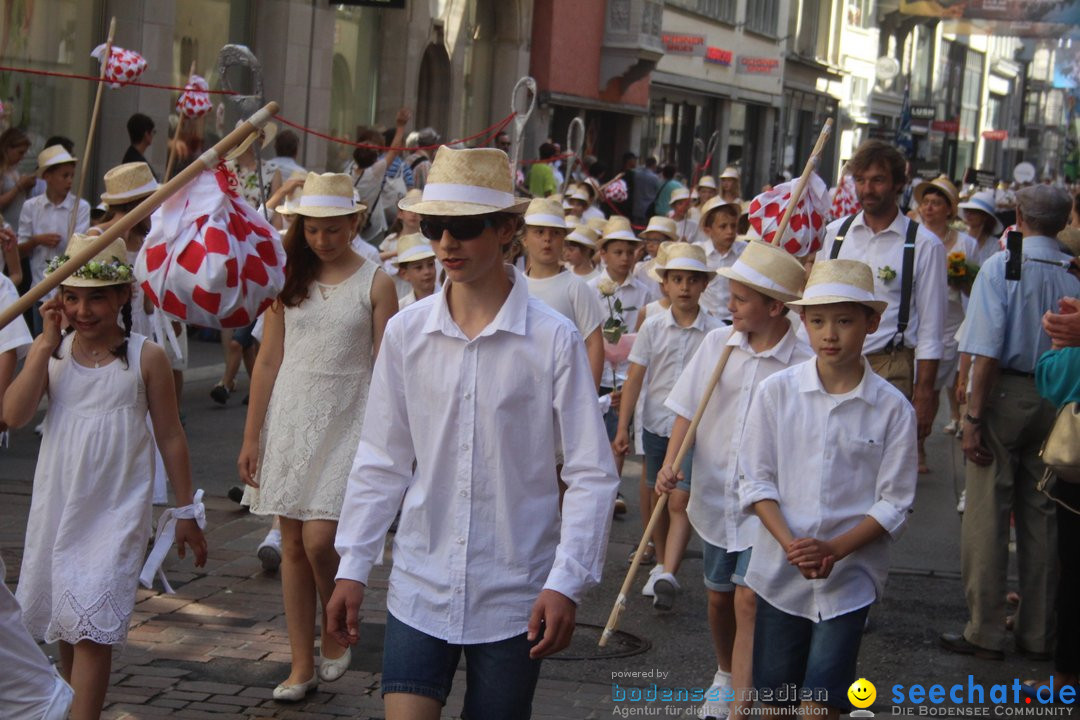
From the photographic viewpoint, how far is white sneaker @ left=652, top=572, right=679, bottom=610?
7.91 metres

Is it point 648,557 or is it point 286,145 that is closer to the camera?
point 648,557

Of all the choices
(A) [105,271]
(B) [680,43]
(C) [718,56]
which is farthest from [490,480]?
(C) [718,56]

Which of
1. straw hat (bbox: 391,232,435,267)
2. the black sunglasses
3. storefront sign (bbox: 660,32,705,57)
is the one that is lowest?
straw hat (bbox: 391,232,435,267)

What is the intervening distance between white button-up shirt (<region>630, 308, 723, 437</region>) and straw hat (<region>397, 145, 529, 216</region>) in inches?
162

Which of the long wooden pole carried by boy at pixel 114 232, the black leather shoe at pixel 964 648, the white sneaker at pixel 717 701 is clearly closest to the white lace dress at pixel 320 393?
the white sneaker at pixel 717 701

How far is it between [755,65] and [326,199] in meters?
42.4

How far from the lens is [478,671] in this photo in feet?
14.3

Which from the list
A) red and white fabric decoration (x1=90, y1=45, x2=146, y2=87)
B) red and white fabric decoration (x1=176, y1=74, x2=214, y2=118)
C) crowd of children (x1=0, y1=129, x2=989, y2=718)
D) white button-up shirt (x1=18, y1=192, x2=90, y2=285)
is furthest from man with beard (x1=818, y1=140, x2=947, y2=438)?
white button-up shirt (x1=18, y1=192, x2=90, y2=285)

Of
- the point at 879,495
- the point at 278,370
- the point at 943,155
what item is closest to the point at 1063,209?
the point at 879,495

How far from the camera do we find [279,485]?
6.53 m

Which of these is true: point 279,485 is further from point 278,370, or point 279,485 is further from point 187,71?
point 187,71

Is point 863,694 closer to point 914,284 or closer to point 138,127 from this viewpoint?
point 914,284

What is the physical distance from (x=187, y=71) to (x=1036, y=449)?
14902mm

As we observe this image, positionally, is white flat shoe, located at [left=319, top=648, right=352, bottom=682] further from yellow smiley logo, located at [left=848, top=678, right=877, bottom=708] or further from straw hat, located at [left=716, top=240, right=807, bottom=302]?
straw hat, located at [left=716, top=240, right=807, bottom=302]
